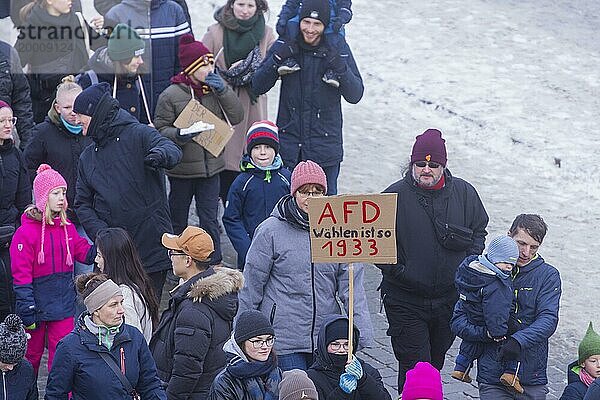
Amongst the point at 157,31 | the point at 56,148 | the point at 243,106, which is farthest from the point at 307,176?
the point at 157,31

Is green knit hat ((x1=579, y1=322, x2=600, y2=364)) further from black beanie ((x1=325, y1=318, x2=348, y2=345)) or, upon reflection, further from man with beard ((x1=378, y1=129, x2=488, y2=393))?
black beanie ((x1=325, y1=318, x2=348, y2=345))

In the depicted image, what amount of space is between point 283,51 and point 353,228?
3419 mm

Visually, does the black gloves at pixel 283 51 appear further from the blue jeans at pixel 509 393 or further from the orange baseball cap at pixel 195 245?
the blue jeans at pixel 509 393

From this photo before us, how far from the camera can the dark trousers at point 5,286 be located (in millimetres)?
8180

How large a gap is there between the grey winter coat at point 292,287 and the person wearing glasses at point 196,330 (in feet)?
1.51

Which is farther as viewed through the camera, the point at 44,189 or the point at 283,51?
the point at 283,51

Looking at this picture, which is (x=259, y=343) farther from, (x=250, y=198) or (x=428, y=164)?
(x=250, y=198)

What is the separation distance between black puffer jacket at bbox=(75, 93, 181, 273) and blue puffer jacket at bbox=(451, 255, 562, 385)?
2510 mm

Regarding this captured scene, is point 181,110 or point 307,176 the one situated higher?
point 307,176

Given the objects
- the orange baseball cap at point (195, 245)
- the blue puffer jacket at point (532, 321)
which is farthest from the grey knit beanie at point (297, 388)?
the blue puffer jacket at point (532, 321)

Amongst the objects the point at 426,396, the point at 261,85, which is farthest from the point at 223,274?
the point at 261,85

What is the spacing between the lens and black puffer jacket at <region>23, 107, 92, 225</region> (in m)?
9.48

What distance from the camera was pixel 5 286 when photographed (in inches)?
323

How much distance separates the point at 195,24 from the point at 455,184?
12060 millimetres
